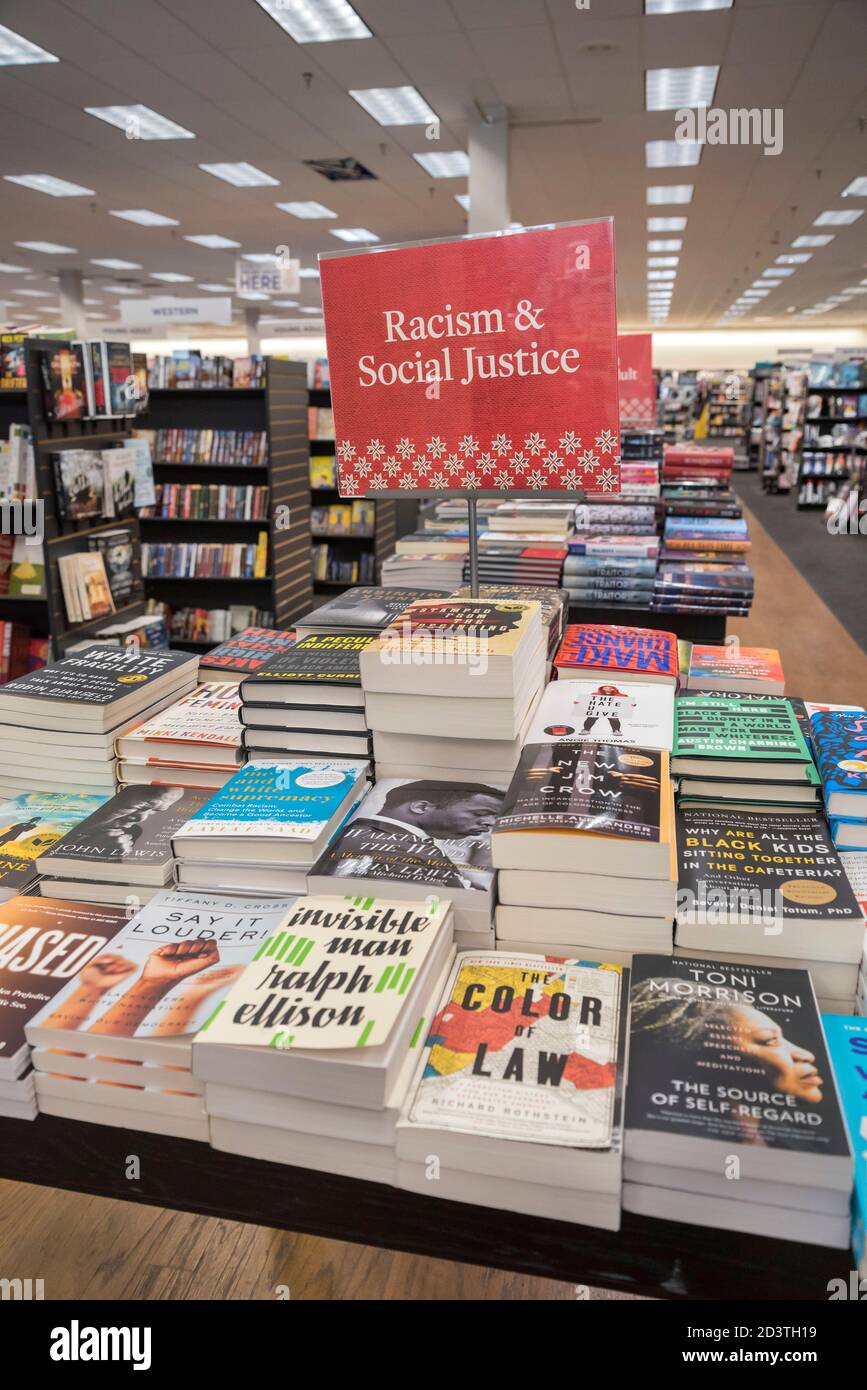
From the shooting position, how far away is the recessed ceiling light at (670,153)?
25.5 feet

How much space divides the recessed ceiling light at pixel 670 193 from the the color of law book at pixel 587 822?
391 inches

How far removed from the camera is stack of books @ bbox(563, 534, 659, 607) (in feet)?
9.70

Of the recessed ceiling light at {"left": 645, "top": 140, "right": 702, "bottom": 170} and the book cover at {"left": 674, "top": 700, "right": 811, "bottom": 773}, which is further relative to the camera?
the recessed ceiling light at {"left": 645, "top": 140, "right": 702, "bottom": 170}

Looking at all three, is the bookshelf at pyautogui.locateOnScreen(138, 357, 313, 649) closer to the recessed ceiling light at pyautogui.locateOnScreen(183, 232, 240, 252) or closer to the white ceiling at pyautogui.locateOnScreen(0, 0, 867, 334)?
the white ceiling at pyautogui.locateOnScreen(0, 0, 867, 334)

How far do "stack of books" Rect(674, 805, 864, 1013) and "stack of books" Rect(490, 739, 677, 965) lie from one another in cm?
5

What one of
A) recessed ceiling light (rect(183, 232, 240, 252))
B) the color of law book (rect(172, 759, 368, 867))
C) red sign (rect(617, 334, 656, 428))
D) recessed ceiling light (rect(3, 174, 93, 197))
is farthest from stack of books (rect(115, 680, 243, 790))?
recessed ceiling light (rect(183, 232, 240, 252))

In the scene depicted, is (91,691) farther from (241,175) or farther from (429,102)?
(241,175)

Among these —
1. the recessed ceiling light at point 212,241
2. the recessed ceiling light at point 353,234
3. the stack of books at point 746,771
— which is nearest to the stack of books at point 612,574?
the stack of books at point 746,771

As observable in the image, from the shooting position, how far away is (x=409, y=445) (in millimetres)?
1596

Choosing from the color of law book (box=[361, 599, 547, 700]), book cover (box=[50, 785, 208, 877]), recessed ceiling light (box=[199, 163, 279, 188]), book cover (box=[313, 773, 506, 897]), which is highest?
recessed ceiling light (box=[199, 163, 279, 188])

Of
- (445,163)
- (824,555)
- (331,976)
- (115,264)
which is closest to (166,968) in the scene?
(331,976)

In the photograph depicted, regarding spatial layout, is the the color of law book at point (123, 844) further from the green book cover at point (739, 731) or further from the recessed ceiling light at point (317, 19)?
the recessed ceiling light at point (317, 19)

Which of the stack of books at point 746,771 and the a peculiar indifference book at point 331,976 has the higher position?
the stack of books at point 746,771
